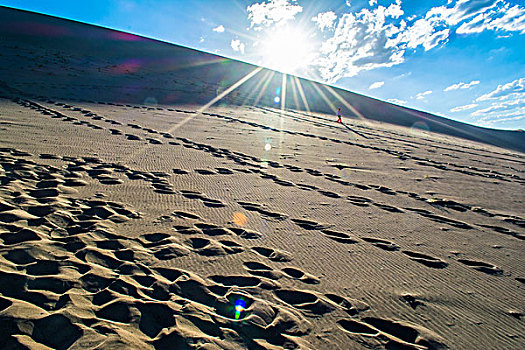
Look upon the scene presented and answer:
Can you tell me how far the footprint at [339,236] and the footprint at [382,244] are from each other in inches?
6.1

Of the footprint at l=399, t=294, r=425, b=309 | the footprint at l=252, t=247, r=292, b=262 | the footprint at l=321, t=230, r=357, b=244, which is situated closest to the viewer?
the footprint at l=399, t=294, r=425, b=309

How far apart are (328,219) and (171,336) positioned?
6.91 feet

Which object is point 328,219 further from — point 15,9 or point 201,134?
point 15,9

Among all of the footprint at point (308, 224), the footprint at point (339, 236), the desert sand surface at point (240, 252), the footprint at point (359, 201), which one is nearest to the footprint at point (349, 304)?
the desert sand surface at point (240, 252)

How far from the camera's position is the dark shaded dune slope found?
12.9 m

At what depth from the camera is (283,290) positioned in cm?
197

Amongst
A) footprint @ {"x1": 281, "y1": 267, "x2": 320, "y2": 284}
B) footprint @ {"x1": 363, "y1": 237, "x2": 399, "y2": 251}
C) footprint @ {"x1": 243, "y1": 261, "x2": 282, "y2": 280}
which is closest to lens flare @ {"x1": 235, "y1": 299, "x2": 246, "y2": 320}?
footprint @ {"x1": 243, "y1": 261, "x2": 282, "y2": 280}

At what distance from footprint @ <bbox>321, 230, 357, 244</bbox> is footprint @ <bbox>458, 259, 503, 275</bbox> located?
2.98ft

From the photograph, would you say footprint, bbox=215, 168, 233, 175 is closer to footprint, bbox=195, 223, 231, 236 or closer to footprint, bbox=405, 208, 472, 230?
footprint, bbox=195, 223, 231, 236

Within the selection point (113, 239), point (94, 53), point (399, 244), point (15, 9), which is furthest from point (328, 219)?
point (15, 9)

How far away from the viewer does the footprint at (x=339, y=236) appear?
A: 275 cm

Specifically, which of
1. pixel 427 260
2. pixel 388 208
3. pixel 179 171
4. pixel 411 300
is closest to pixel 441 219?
pixel 388 208

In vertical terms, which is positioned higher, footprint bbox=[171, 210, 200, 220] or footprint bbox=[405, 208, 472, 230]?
footprint bbox=[405, 208, 472, 230]

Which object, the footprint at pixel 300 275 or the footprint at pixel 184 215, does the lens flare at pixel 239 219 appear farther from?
the footprint at pixel 300 275
